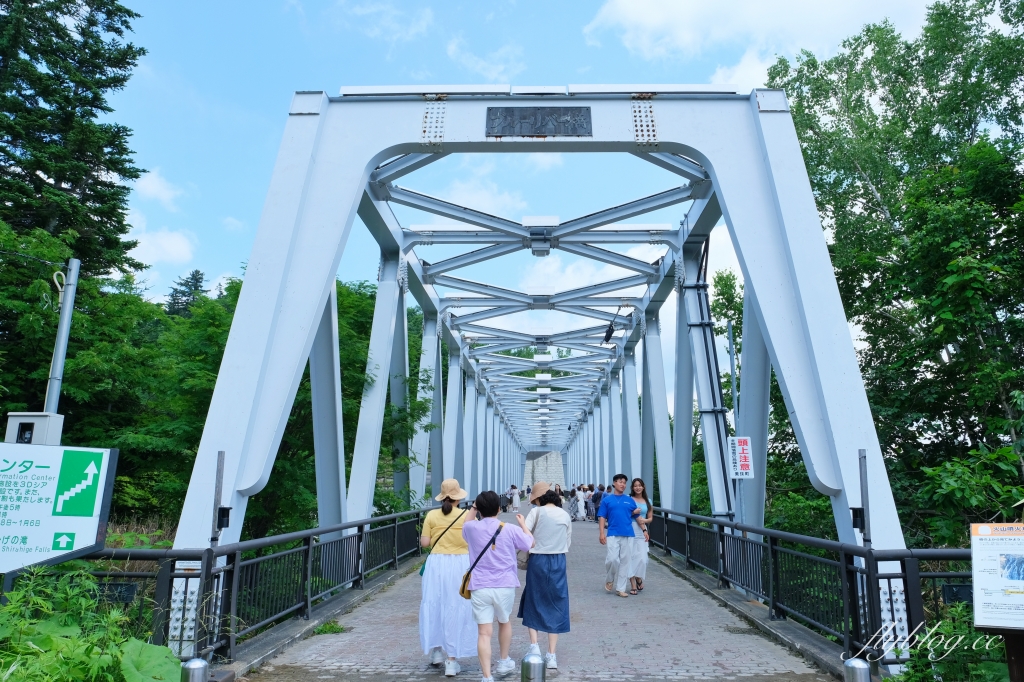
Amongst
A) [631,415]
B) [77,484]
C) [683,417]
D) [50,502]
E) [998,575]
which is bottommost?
[998,575]

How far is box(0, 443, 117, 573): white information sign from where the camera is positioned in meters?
4.23

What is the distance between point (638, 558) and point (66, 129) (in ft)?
62.2

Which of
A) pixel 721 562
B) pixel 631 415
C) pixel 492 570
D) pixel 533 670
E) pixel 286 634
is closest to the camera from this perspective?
pixel 533 670

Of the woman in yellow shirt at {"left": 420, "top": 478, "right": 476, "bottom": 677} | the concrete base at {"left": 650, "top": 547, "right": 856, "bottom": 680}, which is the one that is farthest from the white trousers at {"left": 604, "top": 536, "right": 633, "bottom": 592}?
the woman in yellow shirt at {"left": 420, "top": 478, "right": 476, "bottom": 677}

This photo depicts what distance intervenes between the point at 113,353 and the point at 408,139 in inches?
435

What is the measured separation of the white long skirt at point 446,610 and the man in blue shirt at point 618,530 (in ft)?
11.5

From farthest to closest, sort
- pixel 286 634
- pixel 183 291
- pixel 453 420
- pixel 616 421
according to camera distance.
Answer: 1. pixel 183 291
2. pixel 616 421
3. pixel 453 420
4. pixel 286 634

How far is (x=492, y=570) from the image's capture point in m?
4.64

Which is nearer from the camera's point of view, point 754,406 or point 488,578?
point 488,578

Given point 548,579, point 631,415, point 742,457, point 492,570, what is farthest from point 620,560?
point 631,415

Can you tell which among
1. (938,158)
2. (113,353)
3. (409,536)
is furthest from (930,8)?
(113,353)

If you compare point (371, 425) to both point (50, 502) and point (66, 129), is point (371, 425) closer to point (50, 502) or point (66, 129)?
point (50, 502)

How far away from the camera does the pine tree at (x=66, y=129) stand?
1777cm

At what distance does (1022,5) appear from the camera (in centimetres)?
1389
